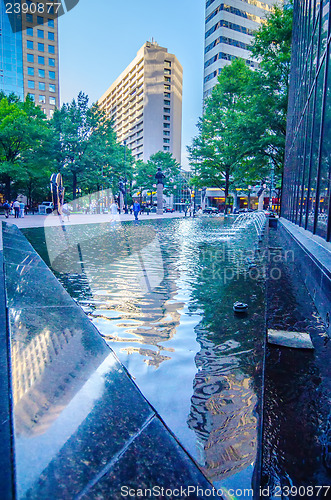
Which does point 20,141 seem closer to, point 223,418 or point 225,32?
point 223,418

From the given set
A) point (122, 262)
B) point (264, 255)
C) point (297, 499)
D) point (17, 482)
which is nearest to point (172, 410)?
point (297, 499)

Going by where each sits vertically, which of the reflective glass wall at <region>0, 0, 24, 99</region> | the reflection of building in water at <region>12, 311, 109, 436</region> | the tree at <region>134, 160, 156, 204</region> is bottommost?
the reflection of building in water at <region>12, 311, 109, 436</region>

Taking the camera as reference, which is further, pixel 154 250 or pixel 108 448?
pixel 154 250

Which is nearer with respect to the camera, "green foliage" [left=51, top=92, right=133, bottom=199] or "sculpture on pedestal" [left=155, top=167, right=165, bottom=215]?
"sculpture on pedestal" [left=155, top=167, right=165, bottom=215]

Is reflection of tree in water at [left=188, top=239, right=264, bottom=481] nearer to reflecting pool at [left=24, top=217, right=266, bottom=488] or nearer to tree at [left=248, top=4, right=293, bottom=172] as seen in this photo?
reflecting pool at [left=24, top=217, right=266, bottom=488]

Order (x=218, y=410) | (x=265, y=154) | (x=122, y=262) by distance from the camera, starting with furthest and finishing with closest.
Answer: (x=265, y=154)
(x=122, y=262)
(x=218, y=410)

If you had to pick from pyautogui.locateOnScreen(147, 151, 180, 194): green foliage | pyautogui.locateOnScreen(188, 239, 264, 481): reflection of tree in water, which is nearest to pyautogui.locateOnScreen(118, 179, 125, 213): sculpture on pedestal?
pyautogui.locateOnScreen(147, 151, 180, 194): green foliage

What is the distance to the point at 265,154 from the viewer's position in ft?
88.4

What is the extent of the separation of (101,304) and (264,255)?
5.74 metres

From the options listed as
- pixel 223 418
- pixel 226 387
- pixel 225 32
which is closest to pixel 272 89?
pixel 226 387

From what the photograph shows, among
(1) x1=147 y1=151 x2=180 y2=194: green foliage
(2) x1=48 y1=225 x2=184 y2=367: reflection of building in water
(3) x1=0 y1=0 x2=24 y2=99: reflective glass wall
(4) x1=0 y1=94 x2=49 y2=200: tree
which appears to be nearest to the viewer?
(2) x1=48 y1=225 x2=184 y2=367: reflection of building in water

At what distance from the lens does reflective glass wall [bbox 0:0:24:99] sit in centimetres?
7319

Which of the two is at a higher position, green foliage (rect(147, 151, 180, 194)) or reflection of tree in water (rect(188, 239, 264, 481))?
green foliage (rect(147, 151, 180, 194))

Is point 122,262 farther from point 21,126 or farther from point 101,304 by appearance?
point 21,126
